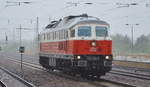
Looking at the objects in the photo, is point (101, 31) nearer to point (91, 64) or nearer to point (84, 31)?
point (84, 31)

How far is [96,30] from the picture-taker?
23.0 m

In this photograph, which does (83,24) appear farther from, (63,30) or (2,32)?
(2,32)

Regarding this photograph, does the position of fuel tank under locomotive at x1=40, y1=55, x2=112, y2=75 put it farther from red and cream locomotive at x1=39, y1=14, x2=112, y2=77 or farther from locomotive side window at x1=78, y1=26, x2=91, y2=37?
locomotive side window at x1=78, y1=26, x2=91, y2=37

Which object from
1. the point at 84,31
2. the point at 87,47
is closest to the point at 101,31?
the point at 84,31

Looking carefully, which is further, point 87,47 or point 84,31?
point 84,31

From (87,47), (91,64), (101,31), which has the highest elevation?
(101,31)

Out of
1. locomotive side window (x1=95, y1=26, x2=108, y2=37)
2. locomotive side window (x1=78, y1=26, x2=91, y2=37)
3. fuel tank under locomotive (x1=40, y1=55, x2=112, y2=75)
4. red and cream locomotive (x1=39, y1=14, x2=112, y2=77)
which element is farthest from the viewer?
locomotive side window (x1=95, y1=26, x2=108, y2=37)

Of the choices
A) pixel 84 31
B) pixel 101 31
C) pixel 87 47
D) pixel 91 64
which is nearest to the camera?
pixel 91 64

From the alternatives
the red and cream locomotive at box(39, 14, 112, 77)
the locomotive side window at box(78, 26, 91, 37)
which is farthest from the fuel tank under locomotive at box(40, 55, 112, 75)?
the locomotive side window at box(78, 26, 91, 37)

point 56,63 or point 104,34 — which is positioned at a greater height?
point 104,34

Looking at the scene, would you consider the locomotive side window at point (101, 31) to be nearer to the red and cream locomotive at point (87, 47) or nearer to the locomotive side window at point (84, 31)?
the red and cream locomotive at point (87, 47)

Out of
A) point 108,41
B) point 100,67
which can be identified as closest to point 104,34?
point 108,41

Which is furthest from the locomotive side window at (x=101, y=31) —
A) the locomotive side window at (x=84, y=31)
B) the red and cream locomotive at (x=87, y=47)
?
the locomotive side window at (x=84, y=31)

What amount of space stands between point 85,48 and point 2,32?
121644 millimetres
